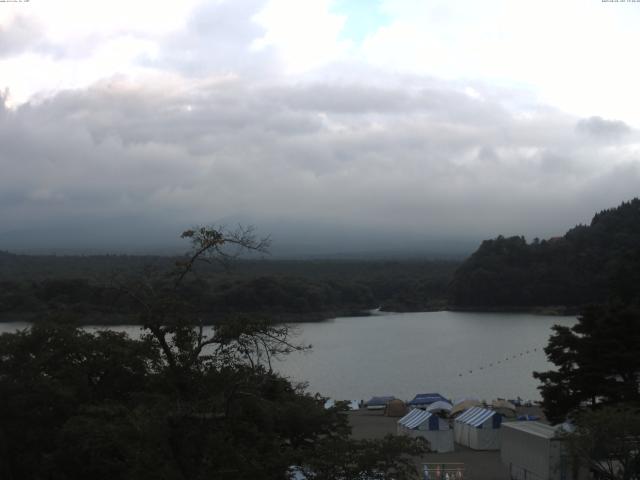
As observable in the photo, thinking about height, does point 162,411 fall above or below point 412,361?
above

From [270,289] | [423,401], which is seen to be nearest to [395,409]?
[423,401]

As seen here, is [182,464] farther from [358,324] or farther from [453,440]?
[358,324]

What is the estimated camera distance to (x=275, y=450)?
20.9ft

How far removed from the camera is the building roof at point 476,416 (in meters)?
14.0

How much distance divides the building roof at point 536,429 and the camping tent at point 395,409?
22.0 feet

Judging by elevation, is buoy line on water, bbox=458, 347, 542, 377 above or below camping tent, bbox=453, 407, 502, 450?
below

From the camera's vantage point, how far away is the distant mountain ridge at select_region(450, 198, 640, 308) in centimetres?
5253

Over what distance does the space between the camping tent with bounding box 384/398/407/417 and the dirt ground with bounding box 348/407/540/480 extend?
0.38m

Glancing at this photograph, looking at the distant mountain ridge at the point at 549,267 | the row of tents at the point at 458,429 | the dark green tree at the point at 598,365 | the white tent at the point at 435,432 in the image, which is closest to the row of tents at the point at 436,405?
the row of tents at the point at 458,429

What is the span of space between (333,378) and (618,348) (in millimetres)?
14748

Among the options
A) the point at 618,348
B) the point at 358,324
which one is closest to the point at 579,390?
the point at 618,348

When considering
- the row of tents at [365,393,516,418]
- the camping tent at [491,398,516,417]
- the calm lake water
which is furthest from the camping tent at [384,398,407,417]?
the calm lake water

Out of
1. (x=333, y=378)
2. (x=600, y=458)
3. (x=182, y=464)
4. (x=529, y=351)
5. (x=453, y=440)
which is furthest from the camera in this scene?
(x=529, y=351)

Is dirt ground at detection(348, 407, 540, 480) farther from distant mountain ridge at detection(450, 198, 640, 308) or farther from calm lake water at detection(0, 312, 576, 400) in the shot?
Result: distant mountain ridge at detection(450, 198, 640, 308)
